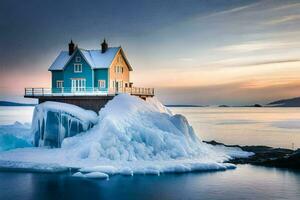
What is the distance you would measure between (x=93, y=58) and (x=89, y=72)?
250 cm

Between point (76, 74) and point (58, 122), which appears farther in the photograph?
point (76, 74)

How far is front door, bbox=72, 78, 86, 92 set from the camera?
61969 millimetres

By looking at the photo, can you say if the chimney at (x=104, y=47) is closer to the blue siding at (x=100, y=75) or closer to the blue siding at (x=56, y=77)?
the blue siding at (x=100, y=75)

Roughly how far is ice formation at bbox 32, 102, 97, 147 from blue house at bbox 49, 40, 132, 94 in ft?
18.9

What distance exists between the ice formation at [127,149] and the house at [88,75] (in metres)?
3.94

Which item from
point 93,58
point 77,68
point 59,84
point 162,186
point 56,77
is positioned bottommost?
point 162,186

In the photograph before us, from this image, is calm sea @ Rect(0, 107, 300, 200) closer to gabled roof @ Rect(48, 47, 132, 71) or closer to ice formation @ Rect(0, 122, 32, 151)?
ice formation @ Rect(0, 122, 32, 151)

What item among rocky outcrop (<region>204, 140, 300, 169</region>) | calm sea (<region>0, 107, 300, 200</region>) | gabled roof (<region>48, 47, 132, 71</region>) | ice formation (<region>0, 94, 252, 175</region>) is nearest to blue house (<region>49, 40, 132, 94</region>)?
gabled roof (<region>48, 47, 132, 71</region>)

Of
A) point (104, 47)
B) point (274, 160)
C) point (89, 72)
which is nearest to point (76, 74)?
point (89, 72)

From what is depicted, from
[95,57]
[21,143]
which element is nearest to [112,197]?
[21,143]

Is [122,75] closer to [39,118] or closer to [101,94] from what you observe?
[101,94]

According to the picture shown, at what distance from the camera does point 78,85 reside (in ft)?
204

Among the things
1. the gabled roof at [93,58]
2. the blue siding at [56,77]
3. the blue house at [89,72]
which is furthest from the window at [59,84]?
the gabled roof at [93,58]

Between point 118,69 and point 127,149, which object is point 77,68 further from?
point 127,149
